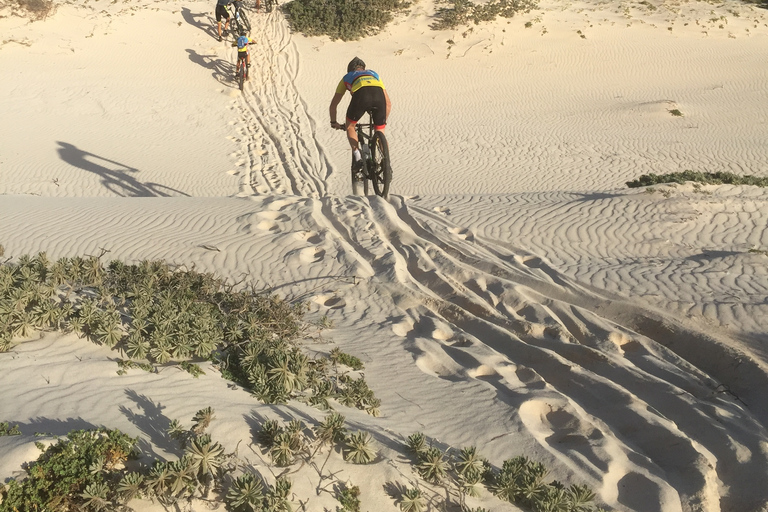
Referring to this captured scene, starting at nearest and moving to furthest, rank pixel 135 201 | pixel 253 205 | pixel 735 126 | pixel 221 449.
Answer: pixel 221 449 → pixel 253 205 → pixel 135 201 → pixel 735 126

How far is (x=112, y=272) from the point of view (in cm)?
541

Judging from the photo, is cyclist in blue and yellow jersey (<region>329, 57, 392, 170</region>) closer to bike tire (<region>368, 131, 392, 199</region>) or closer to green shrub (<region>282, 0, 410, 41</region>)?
bike tire (<region>368, 131, 392, 199</region>)

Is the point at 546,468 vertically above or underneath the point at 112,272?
underneath

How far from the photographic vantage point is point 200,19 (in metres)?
21.9

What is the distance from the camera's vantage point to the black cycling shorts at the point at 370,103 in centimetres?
697

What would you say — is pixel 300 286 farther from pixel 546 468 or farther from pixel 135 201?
pixel 135 201

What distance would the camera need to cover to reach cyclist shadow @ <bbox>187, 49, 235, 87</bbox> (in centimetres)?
1852

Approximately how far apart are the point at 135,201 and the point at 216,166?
4.08 meters

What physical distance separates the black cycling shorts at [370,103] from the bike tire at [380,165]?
0.24 meters

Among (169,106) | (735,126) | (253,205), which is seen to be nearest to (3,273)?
(253,205)

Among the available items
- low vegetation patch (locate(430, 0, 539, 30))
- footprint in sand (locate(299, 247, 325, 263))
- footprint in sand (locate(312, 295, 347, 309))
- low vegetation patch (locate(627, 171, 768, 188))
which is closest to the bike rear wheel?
low vegetation patch (locate(430, 0, 539, 30))

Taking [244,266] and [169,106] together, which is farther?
[169,106]

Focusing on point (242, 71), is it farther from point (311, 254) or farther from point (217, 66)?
point (311, 254)

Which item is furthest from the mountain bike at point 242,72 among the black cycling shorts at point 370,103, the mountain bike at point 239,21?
the black cycling shorts at point 370,103
